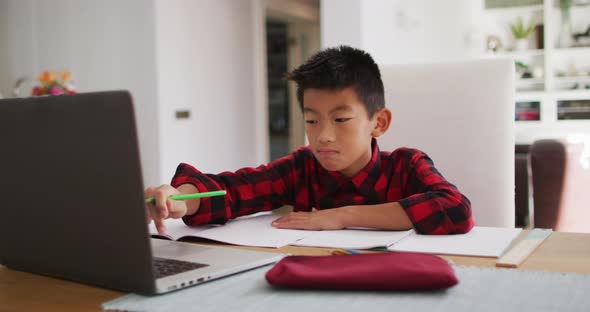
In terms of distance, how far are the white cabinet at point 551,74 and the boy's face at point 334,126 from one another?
533 cm

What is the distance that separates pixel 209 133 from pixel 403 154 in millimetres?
3031

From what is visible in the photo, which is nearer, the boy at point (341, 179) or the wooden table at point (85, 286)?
the wooden table at point (85, 286)

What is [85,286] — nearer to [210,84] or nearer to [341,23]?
[341,23]

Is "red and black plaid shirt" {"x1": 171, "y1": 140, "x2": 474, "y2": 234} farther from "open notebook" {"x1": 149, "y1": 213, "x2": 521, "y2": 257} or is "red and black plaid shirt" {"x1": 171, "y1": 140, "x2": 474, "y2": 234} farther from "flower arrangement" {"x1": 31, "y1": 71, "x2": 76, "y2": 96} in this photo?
"flower arrangement" {"x1": 31, "y1": 71, "x2": 76, "y2": 96}

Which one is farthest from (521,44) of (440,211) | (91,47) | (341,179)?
(440,211)

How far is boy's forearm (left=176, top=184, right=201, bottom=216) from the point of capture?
109 centimetres

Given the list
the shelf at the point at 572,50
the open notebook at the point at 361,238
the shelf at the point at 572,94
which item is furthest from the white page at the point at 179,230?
the shelf at the point at 572,50

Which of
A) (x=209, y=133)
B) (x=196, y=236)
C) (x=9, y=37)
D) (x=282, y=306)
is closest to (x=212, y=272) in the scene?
(x=282, y=306)

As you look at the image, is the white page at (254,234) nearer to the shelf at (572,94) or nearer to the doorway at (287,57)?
the doorway at (287,57)

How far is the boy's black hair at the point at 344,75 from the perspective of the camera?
3.99 ft

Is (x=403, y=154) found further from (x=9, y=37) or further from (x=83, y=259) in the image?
(x=9, y=37)

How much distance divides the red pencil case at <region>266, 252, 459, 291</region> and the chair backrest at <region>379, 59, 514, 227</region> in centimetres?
81

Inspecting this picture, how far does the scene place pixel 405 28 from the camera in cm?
452

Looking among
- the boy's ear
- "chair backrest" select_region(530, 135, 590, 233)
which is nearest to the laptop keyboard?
the boy's ear
